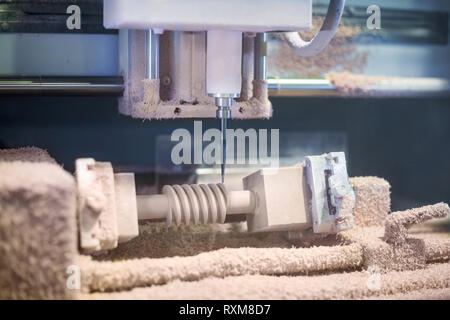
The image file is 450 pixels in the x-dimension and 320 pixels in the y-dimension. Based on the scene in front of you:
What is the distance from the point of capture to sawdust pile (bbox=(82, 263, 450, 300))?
0.79 m

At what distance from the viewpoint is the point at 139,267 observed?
807mm

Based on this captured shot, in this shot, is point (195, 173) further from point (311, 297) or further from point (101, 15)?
point (311, 297)

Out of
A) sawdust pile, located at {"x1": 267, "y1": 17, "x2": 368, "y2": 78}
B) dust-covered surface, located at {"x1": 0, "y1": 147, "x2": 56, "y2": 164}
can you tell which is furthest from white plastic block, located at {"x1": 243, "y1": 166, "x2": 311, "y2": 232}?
sawdust pile, located at {"x1": 267, "y1": 17, "x2": 368, "y2": 78}

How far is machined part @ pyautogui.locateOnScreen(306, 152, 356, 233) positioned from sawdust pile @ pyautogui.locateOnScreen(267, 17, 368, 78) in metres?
0.46

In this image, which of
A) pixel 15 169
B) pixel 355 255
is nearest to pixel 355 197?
pixel 355 255

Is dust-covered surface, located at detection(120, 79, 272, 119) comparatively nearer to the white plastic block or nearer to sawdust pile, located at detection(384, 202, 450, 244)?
the white plastic block

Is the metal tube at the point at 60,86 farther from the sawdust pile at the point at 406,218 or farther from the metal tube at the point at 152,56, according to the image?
the sawdust pile at the point at 406,218

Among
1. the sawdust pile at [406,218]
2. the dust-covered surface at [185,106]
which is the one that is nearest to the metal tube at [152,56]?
the dust-covered surface at [185,106]

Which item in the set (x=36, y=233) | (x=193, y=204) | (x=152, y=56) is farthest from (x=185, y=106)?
(x=36, y=233)

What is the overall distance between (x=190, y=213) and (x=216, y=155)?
0.43 m

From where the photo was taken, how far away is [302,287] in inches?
32.6

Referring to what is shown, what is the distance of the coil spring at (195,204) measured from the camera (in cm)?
96

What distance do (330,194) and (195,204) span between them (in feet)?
0.72

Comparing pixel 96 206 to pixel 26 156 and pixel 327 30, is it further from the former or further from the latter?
pixel 327 30
